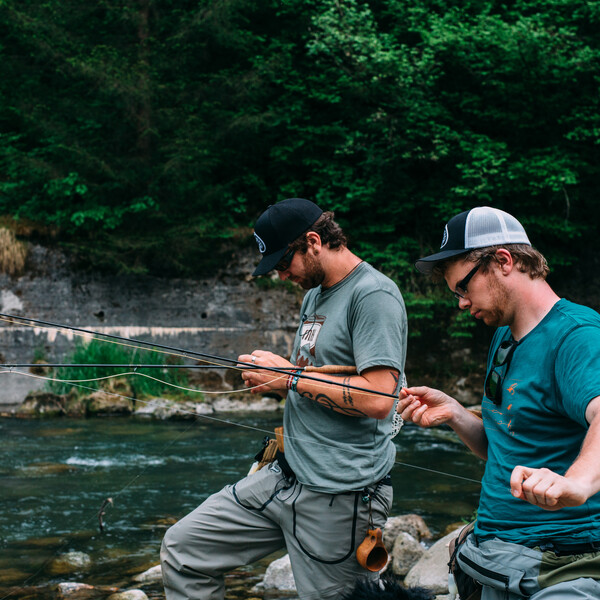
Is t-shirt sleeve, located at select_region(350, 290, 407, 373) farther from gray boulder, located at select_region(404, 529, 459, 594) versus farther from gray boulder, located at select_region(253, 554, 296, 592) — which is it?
gray boulder, located at select_region(253, 554, 296, 592)

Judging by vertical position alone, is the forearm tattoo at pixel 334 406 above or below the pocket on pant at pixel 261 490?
above

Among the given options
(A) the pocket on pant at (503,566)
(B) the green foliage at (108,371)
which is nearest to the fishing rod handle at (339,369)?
(A) the pocket on pant at (503,566)

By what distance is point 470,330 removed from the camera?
45.1 feet

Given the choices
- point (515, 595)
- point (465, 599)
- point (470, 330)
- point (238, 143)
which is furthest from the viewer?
point (238, 143)

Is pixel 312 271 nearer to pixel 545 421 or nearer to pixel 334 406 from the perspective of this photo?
pixel 334 406

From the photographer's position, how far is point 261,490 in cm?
273

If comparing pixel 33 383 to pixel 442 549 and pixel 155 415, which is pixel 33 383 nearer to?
pixel 155 415

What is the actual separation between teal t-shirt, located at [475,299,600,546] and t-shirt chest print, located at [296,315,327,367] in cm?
93

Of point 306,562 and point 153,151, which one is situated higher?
point 153,151

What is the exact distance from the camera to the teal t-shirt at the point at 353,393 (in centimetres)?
246

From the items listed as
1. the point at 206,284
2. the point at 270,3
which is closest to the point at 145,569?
the point at 206,284

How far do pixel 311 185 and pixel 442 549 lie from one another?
11756 millimetres

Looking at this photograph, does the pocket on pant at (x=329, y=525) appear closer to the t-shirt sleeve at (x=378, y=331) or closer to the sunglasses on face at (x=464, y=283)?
the t-shirt sleeve at (x=378, y=331)

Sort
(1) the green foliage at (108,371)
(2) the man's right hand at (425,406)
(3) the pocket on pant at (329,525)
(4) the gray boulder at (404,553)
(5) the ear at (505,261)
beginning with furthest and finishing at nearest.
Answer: (1) the green foliage at (108,371)
(4) the gray boulder at (404,553)
(3) the pocket on pant at (329,525)
(2) the man's right hand at (425,406)
(5) the ear at (505,261)
